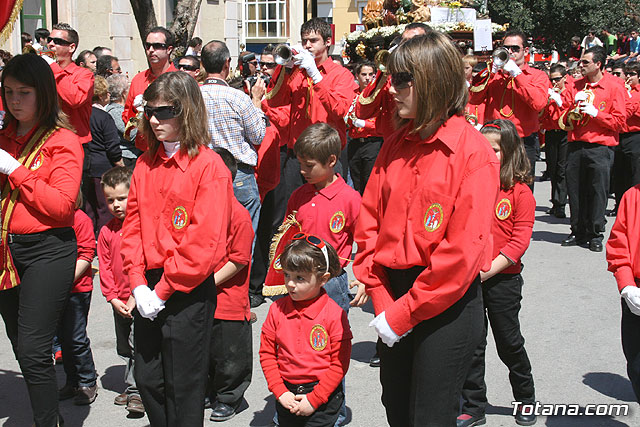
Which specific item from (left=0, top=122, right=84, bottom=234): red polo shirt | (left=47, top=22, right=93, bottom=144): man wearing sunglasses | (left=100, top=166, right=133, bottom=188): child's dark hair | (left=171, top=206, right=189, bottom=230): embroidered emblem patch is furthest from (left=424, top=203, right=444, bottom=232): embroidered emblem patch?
(left=47, top=22, right=93, bottom=144): man wearing sunglasses

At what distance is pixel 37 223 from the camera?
423 centimetres

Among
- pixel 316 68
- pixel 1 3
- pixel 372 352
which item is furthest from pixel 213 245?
pixel 316 68

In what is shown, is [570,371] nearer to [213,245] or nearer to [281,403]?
[281,403]

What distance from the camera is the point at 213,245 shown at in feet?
12.0

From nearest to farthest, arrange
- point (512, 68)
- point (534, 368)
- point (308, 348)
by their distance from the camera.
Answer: point (308, 348) → point (534, 368) → point (512, 68)

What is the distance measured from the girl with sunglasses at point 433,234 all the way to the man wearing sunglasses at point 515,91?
5.21m

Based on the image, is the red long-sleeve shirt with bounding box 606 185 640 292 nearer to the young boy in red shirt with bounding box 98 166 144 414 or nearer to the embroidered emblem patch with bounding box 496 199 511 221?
the embroidered emblem patch with bounding box 496 199 511 221

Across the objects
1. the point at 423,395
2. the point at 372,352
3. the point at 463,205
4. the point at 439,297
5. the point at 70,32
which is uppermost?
the point at 70,32

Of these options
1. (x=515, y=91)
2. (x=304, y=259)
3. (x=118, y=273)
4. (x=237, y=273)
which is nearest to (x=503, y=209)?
(x=304, y=259)

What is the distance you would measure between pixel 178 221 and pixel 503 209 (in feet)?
6.75

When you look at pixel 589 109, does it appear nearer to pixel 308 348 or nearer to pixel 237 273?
pixel 237 273

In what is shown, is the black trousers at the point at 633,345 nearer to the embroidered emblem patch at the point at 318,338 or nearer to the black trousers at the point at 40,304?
the embroidered emblem patch at the point at 318,338

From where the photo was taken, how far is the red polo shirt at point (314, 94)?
7.23 metres

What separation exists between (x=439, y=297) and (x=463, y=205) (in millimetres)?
365
